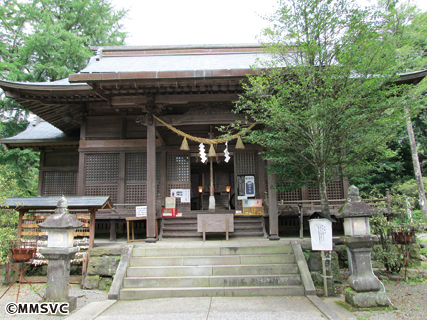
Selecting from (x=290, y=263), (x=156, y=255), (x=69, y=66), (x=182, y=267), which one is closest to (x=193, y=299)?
(x=182, y=267)

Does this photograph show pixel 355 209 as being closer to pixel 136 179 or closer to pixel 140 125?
pixel 136 179

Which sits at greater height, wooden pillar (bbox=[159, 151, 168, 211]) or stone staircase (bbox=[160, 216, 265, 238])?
wooden pillar (bbox=[159, 151, 168, 211])

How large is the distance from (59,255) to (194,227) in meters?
4.70

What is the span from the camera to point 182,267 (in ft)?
20.2

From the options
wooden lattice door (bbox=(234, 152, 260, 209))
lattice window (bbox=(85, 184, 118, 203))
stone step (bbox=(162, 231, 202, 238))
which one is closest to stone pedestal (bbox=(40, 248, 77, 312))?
stone step (bbox=(162, 231, 202, 238))

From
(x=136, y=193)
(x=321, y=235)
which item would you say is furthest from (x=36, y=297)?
→ (x=321, y=235)

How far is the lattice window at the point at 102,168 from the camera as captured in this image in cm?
1000

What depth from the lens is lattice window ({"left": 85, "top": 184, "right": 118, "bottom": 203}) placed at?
9.89 meters

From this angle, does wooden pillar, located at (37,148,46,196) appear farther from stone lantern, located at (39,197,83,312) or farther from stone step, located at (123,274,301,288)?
stone step, located at (123,274,301,288)

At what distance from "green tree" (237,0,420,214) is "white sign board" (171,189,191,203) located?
14.8 ft

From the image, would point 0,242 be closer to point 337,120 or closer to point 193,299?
point 193,299

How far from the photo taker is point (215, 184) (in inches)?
614

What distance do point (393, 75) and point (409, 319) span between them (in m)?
4.61

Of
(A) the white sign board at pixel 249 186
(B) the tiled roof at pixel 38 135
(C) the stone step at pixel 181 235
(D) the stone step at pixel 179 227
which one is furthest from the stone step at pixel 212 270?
(B) the tiled roof at pixel 38 135
